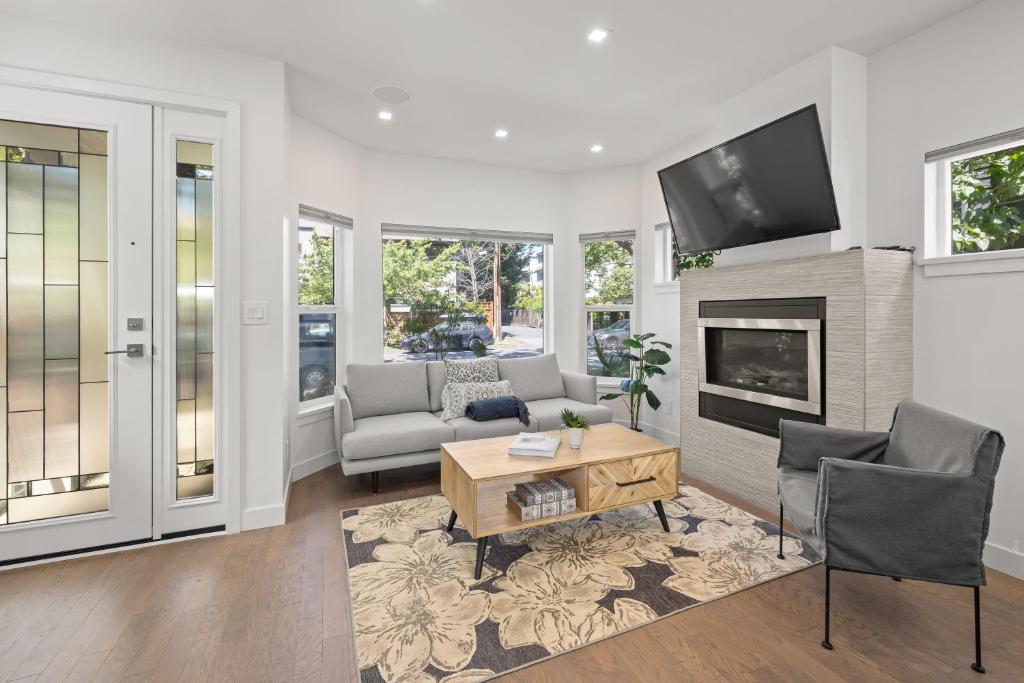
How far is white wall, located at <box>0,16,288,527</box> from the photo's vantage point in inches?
104

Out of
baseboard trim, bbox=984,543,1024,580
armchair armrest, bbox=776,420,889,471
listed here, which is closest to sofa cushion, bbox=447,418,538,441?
armchair armrest, bbox=776,420,889,471

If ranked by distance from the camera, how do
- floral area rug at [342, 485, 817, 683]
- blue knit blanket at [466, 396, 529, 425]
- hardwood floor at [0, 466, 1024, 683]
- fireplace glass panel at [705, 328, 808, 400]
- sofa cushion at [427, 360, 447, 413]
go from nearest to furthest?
hardwood floor at [0, 466, 1024, 683]
floral area rug at [342, 485, 817, 683]
fireplace glass panel at [705, 328, 808, 400]
blue knit blanket at [466, 396, 529, 425]
sofa cushion at [427, 360, 447, 413]

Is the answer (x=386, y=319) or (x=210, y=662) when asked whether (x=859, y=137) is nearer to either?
(x=386, y=319)

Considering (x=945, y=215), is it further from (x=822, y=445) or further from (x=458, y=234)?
(x=458, y=234)

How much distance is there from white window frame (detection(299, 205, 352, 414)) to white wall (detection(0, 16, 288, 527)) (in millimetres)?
814

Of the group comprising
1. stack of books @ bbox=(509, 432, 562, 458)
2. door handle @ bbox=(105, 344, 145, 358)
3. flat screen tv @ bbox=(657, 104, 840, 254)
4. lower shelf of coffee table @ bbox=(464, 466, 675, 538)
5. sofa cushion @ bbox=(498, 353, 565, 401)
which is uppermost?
flat screen tv @ bbox=(657, 104, 840, 254)

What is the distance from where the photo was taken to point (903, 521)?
174 centimetres

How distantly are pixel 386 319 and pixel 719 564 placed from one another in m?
3.37

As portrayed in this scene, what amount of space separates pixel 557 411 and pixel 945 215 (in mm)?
2716

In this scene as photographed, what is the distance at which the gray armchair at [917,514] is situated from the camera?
167 centimetres

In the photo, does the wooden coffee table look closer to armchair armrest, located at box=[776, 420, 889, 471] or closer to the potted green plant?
armchair armrest, located at box=[776, 420, 889, 471]

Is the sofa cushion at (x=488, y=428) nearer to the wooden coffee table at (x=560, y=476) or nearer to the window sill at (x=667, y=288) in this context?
the wooden coffee table at (x=560, y=476)

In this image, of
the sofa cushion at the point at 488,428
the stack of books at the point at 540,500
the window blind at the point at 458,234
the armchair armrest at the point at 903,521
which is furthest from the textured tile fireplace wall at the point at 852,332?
the window blind at the point at 458,234

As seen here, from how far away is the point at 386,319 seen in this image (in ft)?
14.7
